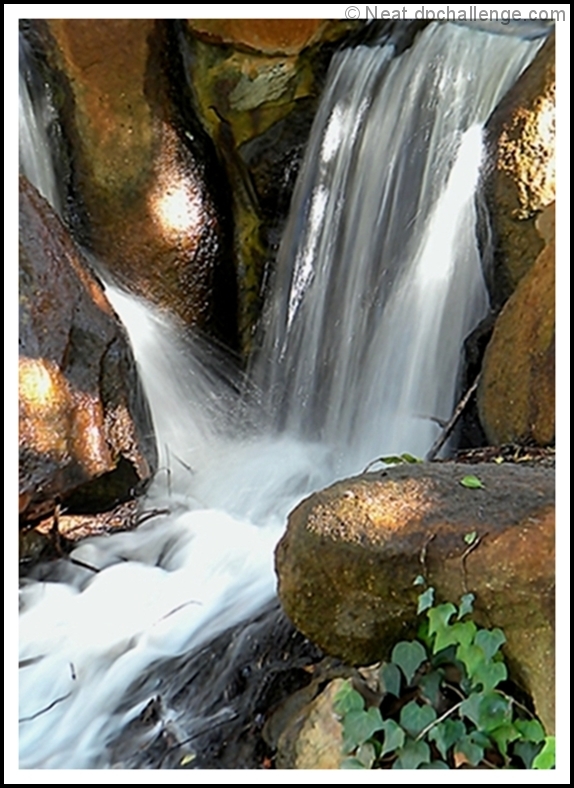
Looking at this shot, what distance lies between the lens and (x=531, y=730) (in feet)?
4.83

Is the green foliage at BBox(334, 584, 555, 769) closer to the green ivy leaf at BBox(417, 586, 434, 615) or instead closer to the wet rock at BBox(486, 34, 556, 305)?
the green ivy leaf at BBox(417, 586, 434, 615)

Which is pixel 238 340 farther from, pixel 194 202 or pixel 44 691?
pixel 44 691

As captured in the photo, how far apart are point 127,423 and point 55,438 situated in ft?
1.28

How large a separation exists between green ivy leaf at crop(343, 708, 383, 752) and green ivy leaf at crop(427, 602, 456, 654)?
0.64 feet

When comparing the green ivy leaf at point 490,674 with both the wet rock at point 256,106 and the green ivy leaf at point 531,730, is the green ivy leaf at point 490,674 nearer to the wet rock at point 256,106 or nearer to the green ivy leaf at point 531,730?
the green ivy leaf at point 531,730

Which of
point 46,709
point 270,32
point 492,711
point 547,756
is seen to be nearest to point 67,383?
point 46,709

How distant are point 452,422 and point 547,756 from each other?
1459 mm

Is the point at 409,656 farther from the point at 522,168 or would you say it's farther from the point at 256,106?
the point at 256,106

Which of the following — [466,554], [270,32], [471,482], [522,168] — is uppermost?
[270,32]

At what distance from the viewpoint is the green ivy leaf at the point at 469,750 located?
4.89ft

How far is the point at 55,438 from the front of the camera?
2.48m

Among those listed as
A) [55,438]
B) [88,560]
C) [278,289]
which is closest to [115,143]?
[278,289]

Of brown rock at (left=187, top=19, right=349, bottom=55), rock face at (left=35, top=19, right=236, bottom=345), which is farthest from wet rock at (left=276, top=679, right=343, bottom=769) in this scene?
brown rock at (left=187, top=19, right=349, bottom=55)

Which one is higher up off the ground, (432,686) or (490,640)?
(490,640)
